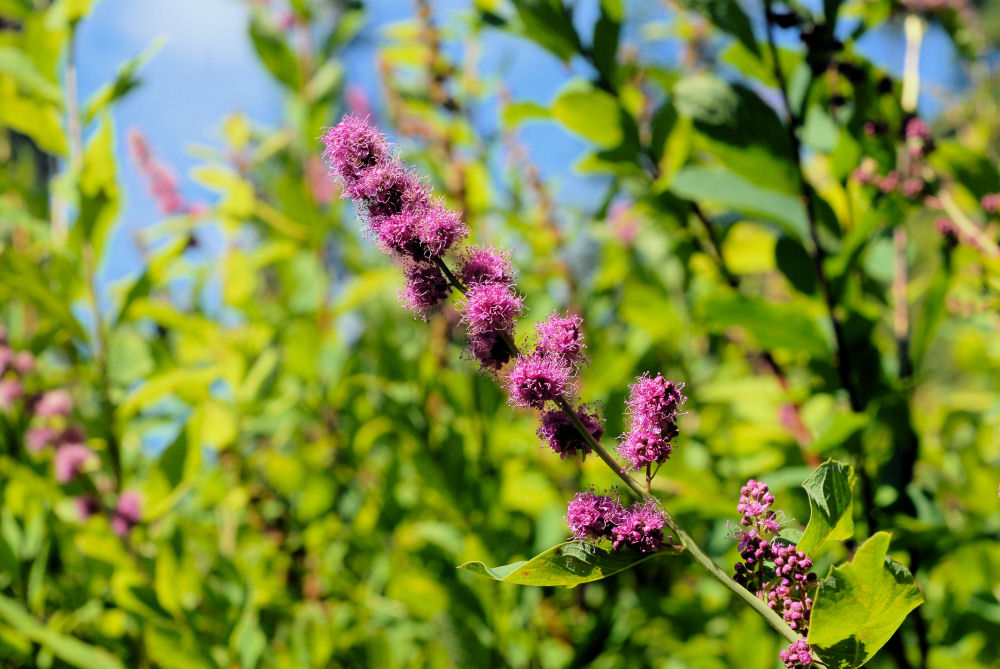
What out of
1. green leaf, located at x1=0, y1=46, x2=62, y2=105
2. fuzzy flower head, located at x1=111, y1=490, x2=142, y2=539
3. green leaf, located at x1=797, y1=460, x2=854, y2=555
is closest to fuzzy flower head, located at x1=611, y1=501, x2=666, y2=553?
green leaf, located at x1=797, y1=460, x2=854, y2=555

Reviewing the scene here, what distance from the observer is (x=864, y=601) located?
69 cm

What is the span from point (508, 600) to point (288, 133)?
7.29 feet

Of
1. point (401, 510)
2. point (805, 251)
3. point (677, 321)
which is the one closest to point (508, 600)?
point (401, 510)

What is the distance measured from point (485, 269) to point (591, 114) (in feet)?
2.78

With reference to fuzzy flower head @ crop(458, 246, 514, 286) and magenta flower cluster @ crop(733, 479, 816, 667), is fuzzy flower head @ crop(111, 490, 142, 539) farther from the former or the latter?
magenta flower cluster @ crop(733, 479, 816, 667)

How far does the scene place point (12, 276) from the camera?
2016 millimetres

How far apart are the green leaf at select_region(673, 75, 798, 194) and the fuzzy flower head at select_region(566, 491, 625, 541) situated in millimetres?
880

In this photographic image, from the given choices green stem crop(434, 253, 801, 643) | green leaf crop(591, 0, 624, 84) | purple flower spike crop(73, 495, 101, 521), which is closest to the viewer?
green stem crop(434, 253, 801, 643)

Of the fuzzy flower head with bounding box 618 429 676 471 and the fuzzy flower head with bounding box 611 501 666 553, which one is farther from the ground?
the fuzzy flower head with bounding box 618 429 676 471

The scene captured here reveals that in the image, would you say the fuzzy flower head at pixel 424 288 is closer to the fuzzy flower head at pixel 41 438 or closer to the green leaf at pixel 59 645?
the green leaf at pixel 59 645

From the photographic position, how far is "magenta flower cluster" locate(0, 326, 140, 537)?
2166mm

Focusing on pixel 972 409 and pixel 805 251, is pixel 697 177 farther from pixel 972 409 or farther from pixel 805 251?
pixel 972 409

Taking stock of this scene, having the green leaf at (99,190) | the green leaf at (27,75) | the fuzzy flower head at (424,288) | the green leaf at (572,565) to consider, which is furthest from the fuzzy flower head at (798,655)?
the green leaf at (27,75)

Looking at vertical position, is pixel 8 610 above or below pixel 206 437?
above
